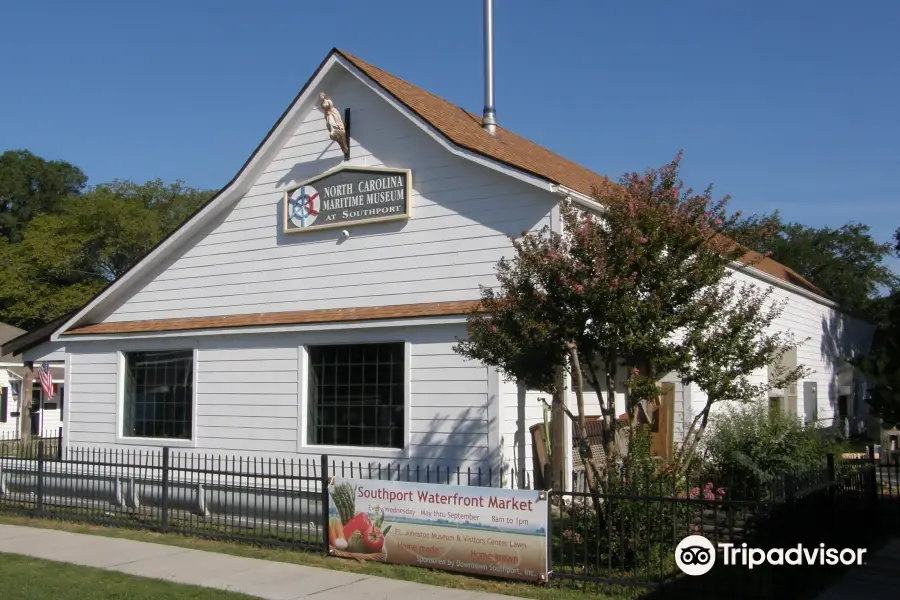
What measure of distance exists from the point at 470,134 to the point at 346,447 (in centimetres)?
552

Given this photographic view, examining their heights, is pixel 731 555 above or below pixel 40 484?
above

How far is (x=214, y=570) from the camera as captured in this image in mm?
10211

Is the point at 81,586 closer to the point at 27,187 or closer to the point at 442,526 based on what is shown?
the point at 442,526

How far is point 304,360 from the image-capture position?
14148mm

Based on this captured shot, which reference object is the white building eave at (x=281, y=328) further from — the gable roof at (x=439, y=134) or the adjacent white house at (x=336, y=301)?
the gable roof at (x=439, y=134)

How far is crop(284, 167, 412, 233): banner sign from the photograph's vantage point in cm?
1380

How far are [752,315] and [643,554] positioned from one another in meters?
2.84

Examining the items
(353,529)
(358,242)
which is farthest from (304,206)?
(353,529)

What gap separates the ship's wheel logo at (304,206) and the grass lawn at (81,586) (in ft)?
21.9

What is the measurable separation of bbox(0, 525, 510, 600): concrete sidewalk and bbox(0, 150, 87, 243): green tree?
5763cm

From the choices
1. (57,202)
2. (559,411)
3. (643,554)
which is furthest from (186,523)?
(57,202)

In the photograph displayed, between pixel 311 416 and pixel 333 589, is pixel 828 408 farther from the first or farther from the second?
pixel 333 589

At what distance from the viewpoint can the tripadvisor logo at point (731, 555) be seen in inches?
307

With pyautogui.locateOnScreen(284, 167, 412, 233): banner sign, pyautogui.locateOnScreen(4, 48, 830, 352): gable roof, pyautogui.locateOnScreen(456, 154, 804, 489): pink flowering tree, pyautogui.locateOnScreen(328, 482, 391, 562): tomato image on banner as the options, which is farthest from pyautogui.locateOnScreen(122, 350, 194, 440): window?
pyautogui.locateOnScreen(456, 154, 804, 489): pink flowering tree
